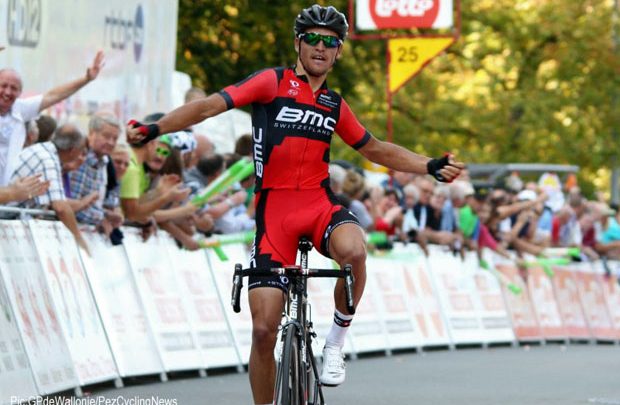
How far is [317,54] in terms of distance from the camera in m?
10.2

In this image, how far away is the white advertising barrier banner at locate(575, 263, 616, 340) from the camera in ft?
86.1

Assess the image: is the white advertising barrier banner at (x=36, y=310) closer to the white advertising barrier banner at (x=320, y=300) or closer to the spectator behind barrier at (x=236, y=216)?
the spectator behind barrier at (x=236, y=216)

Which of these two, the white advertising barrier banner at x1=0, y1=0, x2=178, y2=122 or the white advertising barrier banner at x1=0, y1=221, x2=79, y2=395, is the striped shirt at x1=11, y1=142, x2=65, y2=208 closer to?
the white advertising barrier banner at x1=0, y1=221, x2=79, y2=395

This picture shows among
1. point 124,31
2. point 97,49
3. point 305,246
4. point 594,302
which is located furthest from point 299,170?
point 594,302

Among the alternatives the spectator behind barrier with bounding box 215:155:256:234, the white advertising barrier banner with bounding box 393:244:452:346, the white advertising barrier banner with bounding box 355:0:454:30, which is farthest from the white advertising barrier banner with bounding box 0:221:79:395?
the white advertising barrier banner with bounding box 355:0:454:30

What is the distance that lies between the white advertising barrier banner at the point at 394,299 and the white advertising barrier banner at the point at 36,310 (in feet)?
24.5

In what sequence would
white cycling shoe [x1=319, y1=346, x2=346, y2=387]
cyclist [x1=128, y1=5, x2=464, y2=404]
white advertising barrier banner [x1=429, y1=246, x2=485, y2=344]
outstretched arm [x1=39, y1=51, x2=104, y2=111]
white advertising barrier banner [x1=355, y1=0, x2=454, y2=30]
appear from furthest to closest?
white advertising barrier banner [x1=355, y1=0, x2=454, y2=30] < white advertising barrier banner [x1=429, y1=246, x2=485, y2=344] < outstretched arm [x1=39, y1=51, x2=104, y2=111] < white cycling shoe [x1=319, y1=346, x2=346, y2=387] < cyclist [x1=128, y1=5, x2=464, y2=404]

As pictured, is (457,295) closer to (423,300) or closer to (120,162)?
(423,300)

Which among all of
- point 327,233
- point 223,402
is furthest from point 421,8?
point 327,233

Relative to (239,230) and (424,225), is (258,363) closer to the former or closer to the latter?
(239,230)

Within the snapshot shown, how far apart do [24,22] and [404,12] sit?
9.33 metres

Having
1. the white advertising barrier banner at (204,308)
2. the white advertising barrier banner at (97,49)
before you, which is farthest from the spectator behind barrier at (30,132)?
the white advertising barrier banner at (204,308)

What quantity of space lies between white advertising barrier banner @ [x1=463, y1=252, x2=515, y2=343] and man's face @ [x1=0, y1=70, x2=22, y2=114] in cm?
1076

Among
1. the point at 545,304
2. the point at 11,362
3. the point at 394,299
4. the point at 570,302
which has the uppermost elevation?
the point at 11,362
